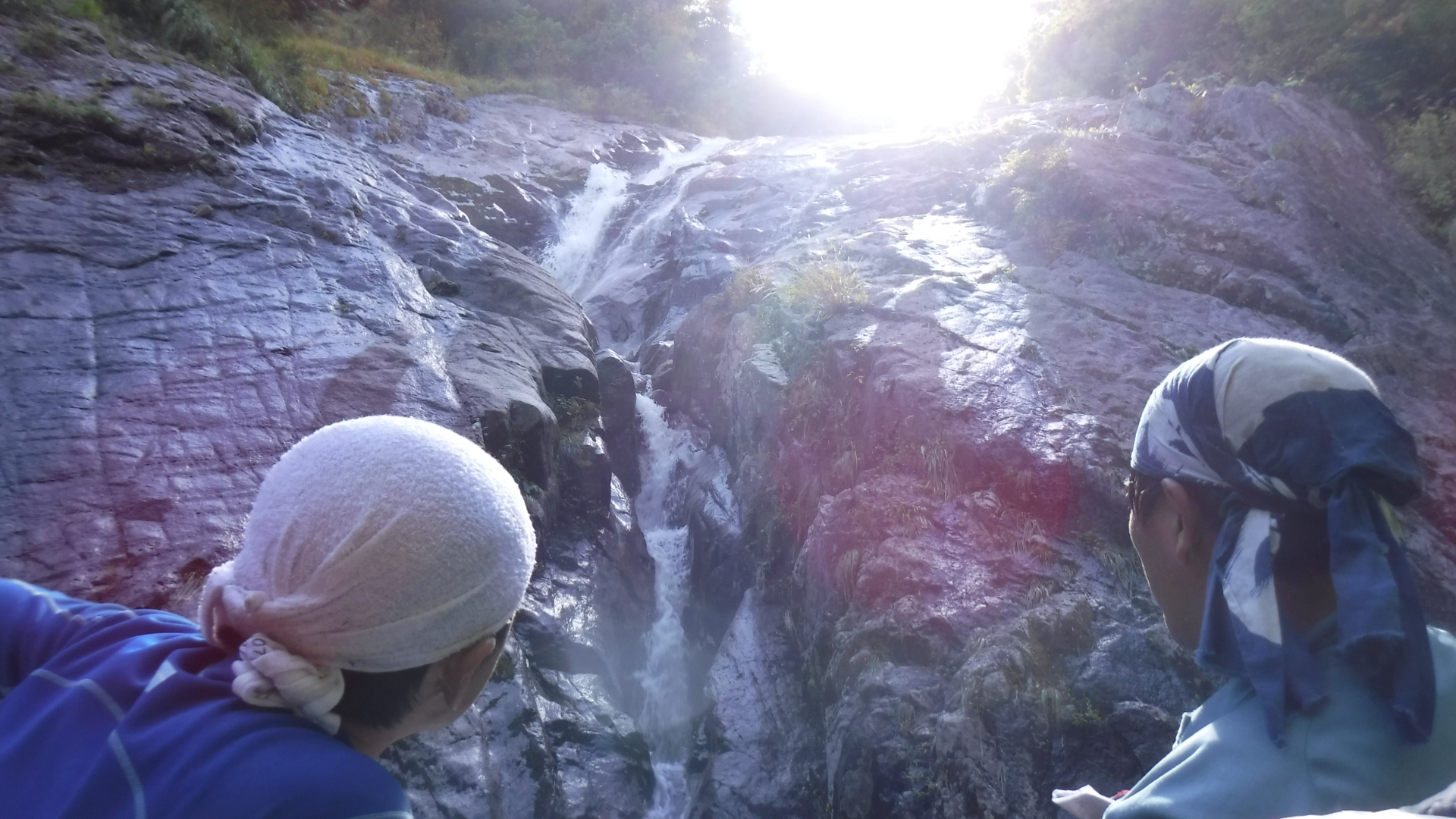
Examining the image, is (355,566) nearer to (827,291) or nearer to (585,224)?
(827,291)

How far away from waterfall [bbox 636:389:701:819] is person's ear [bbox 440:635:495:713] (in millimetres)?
4683

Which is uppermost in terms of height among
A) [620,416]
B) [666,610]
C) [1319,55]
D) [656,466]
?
[1319,55]

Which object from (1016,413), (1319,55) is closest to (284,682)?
(1016,413)

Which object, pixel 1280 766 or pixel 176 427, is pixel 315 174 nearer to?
pixel 176 427

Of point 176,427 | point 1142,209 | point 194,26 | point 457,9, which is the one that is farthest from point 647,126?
point 176,427

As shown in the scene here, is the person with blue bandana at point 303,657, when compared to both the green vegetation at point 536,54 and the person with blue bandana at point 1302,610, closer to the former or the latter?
the person with blue bandana at point 1302,610

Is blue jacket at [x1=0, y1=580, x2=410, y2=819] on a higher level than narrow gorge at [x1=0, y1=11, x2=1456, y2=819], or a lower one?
higher

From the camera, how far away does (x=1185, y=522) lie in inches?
61.1

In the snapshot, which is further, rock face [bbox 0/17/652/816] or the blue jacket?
rock face [bbox 0/17/652/816]

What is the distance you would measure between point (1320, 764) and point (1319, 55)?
13.7m

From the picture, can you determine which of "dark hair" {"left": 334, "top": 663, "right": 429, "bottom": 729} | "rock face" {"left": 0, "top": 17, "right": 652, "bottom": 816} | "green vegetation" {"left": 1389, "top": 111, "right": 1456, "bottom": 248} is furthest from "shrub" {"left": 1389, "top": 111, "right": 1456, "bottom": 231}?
"dark hair" {"left": 334, "top": 663, "right": 429, "bottom": 729}

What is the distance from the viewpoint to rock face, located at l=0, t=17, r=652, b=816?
414 cm

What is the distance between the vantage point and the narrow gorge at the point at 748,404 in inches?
168

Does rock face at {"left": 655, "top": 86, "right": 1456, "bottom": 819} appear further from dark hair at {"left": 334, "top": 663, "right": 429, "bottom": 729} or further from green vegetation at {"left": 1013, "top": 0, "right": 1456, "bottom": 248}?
dark hair at {"left": 334, "top": 663, "right": 429, "bottom": 729}
